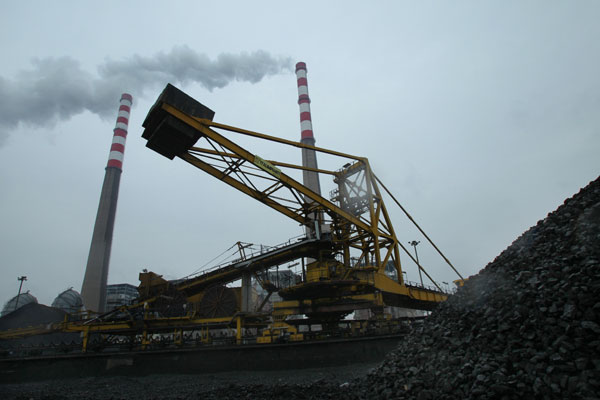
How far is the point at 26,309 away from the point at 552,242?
38.8m

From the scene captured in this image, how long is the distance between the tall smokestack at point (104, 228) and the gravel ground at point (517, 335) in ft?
104

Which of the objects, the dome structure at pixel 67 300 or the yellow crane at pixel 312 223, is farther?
the dome structure at pixel 67 300

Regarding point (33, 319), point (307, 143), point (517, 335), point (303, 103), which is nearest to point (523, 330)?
point (517, 335)

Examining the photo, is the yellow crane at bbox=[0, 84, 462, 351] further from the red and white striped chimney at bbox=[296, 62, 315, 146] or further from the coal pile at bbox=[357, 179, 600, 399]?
the red and white striped chimney at bbox=[296, 62, 315, 146]

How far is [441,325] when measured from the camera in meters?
7.35

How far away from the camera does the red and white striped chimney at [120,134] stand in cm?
3916

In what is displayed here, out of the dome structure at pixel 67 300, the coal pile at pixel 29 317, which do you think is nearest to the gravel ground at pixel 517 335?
the coal pile at pixel 29 317

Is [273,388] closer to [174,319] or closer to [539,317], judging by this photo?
[539,317]

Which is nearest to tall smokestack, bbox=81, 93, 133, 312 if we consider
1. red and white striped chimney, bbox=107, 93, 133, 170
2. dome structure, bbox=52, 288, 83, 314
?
red and white striped chimney, bbox=107, 93, 133, 170

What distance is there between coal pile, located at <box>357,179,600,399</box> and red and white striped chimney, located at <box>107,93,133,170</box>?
40.2 m

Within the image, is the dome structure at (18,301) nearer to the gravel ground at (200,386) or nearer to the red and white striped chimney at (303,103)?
the gravel ground at (200,386)

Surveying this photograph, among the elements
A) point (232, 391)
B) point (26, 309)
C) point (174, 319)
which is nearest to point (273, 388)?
point (232, 391)

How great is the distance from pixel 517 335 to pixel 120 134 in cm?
4409

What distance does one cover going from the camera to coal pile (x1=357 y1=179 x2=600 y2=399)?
439cm
